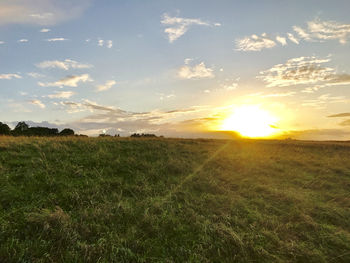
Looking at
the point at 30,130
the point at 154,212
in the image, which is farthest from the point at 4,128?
the point at 154,212

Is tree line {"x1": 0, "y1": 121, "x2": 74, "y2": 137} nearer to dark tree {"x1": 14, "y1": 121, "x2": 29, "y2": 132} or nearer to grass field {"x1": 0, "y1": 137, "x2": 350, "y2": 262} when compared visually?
dark tree {"x1": 14, "y1": 121, "x2": 29, "y2": 132}

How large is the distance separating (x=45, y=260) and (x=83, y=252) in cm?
78

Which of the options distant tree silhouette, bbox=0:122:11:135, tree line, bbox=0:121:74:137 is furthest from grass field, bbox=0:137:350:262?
distant tree silhouette, bbox=0:122:11:135

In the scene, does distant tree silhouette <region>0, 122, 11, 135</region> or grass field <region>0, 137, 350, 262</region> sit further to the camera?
distant tree silhouette <region>0, 122, 11, 135</region>

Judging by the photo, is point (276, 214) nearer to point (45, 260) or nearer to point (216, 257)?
point (216, 257)

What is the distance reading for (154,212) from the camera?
746 cm

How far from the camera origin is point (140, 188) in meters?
9.45

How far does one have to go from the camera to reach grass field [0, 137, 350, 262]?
18.5 feet

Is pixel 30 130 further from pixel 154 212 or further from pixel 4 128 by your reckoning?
pixel 154 212

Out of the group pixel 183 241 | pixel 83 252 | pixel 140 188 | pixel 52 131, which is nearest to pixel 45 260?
pixel 83 252

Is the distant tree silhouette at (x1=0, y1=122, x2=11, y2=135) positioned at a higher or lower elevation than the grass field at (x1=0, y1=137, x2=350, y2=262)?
higher

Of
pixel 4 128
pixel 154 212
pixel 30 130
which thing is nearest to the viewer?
pixel 154 212

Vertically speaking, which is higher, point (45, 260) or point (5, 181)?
point (5, 181)

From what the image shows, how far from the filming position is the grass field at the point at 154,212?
18.5ft
